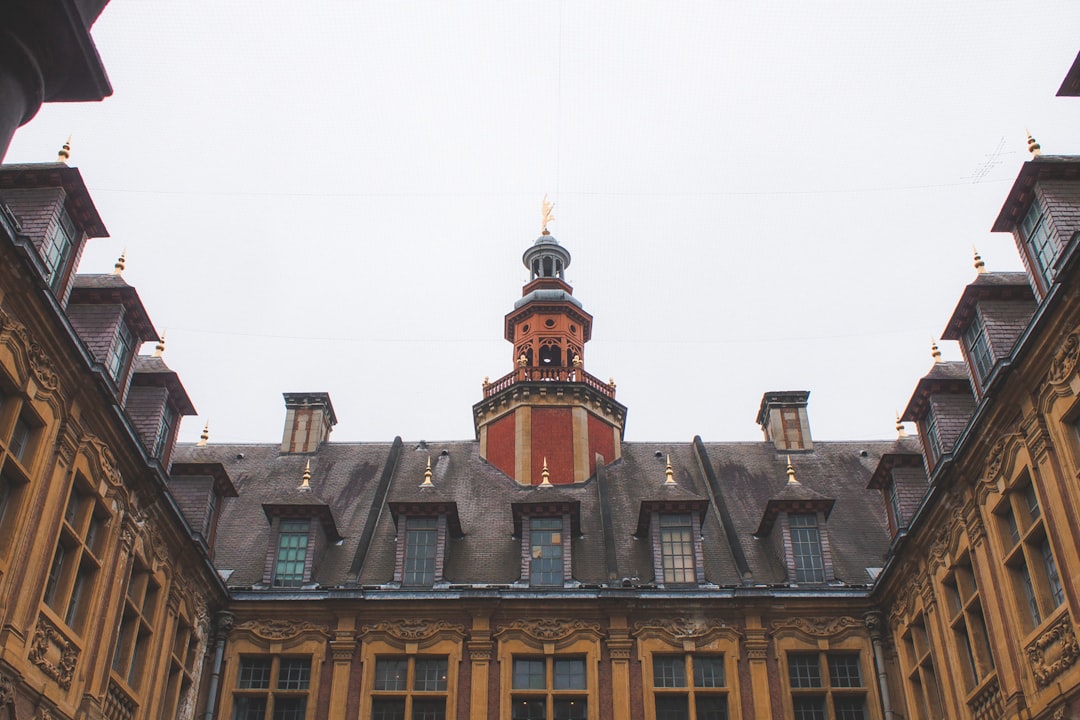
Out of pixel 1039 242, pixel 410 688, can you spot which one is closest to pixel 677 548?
pixel 410 688

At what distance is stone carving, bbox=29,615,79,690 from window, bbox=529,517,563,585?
10820 millimetres

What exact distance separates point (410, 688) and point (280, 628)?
135 inches

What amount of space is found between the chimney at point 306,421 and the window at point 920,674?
60.8ft

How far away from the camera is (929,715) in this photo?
824 inches

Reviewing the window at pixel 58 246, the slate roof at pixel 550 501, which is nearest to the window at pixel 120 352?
the window at pixel 58 246

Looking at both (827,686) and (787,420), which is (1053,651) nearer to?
(827,686)

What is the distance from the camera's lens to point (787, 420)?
32906 millimetres

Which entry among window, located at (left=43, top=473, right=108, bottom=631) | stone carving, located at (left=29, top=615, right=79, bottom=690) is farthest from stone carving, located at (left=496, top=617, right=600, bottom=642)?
stone carving, located at (left=29, top=615, right=79, bottom=690)

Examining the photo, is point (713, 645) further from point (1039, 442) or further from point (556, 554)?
point (1039, 442)

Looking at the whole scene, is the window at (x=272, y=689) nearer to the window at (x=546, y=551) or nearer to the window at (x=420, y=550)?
the window at (x=420, y=550)

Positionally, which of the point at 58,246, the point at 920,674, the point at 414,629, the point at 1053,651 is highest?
the point at 58,246

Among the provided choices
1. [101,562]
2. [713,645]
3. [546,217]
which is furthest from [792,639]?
[546,217]

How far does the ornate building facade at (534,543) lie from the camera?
15422mm

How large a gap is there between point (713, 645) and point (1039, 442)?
33.5 feet
